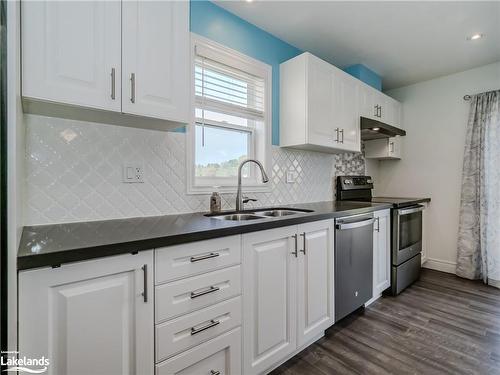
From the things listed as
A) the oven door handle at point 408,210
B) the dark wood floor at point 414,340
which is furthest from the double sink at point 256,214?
the oven door handle at point 408,210

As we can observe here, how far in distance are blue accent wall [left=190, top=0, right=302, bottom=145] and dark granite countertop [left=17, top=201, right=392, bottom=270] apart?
135 centimetres

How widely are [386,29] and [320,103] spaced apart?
862mm

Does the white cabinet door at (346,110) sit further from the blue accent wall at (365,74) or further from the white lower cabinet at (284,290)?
the white lower cabinet at (284,290)

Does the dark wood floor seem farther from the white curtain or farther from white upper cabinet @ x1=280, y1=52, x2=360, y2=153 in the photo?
white upper cabinet @ x1=280, y1=52, x2=360, y2=153

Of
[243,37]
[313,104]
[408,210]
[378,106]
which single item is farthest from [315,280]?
[378,106]

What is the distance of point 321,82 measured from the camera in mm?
2314

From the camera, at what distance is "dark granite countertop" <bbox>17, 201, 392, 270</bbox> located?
2.68 ft

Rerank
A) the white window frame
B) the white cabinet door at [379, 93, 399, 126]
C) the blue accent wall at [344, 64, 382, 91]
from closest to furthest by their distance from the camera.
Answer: the white window frame < the blue accent wall at [344, 64, 382, 91] < the white cabinet door at [379, 93, 399, 126]

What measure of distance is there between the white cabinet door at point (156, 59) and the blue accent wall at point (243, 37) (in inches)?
18.8

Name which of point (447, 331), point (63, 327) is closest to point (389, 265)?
point (447, 331)

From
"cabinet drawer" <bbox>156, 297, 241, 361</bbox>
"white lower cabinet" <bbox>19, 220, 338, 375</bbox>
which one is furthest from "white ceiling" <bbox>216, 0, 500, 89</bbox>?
"cabinet drawer" <bbox>156, 297, 241, 361</bbox>

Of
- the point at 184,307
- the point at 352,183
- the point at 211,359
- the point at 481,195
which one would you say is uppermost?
the point at 352,183

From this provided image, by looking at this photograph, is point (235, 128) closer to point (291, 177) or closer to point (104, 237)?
point (291, 177)

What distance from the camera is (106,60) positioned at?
46.8 inches
